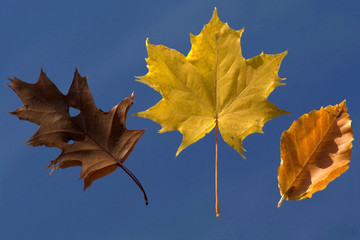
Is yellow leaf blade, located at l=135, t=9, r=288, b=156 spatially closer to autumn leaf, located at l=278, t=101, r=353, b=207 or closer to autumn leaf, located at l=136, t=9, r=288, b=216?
autumn leaf, located at l=136, t=9, r=288, b=216

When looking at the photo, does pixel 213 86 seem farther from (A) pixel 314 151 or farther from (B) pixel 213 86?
(A) pixel 314 151

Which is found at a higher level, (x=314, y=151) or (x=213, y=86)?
(x=213, y=86)

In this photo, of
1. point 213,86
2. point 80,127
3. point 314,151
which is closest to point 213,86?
point 213,86

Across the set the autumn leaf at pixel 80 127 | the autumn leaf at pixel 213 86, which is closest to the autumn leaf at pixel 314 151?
the autumn leaf at pixel 213 86

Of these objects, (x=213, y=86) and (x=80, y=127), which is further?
(x=80, y=127)

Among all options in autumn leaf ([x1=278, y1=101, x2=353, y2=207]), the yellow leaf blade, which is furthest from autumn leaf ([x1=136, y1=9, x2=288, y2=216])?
autumn leaf ([x1=278, y1=101, x2=353, y2=207])
